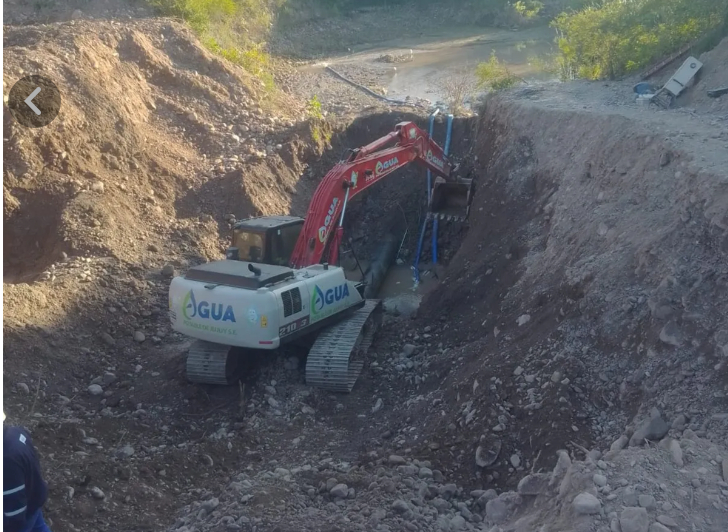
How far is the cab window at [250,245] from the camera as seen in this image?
1072cm

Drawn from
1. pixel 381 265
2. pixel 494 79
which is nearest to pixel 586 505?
pixel 381 265

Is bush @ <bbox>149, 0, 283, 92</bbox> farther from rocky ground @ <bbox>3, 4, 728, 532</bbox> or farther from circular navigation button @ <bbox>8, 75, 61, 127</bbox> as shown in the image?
circular navigation button @ <bbox>8, 75, 61, 127</bbox>

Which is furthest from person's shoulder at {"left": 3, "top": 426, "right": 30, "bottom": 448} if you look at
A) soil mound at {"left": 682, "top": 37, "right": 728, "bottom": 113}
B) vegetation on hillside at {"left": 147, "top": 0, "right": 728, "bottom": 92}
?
vegetation on hillside at {"left": 147, "top": 0, "right": 728, "bottom": 92}

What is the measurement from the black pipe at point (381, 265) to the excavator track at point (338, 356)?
2961 millimetres

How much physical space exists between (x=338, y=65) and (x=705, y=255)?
930 inches

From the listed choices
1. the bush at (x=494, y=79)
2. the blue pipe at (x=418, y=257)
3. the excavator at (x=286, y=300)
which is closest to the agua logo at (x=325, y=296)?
the excavator at (x=286, y=300)

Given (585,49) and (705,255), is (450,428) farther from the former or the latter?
(585,49)

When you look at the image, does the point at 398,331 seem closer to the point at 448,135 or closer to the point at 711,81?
the point at 448,135

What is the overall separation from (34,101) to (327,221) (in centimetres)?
644

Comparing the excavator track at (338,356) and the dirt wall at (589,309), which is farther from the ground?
the dirt wall at (589,309)

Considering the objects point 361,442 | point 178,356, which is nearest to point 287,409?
point 361,442

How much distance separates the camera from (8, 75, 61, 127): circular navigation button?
13453mm

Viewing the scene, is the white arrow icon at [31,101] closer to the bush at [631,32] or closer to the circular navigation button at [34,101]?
the circular navigation button at [34,101]

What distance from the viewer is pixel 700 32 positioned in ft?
52.9
